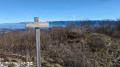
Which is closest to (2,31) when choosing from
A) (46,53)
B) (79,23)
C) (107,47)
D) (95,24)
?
(46,53)

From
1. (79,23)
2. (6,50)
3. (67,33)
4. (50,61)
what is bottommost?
(50,61)

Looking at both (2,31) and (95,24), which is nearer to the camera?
(2,31)

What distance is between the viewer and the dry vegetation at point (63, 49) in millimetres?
4753

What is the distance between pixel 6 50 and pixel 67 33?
4412 mm

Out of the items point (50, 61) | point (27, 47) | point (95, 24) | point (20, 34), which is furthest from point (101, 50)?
point (95, 24)

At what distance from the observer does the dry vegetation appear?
475 cm

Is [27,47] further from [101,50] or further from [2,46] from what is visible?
[101,50]

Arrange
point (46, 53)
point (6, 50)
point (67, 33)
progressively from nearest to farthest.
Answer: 1. point (6, 50)
2. point (46, 53)
3. point (67, 33)

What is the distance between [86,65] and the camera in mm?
4297

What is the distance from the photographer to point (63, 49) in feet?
18.0

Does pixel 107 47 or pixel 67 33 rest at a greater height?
pixel 67 33

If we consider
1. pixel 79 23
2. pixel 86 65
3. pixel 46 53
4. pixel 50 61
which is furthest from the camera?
pixel 79 23

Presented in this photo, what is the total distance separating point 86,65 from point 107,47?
9.57ft

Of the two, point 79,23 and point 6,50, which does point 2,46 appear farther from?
point 79,23
